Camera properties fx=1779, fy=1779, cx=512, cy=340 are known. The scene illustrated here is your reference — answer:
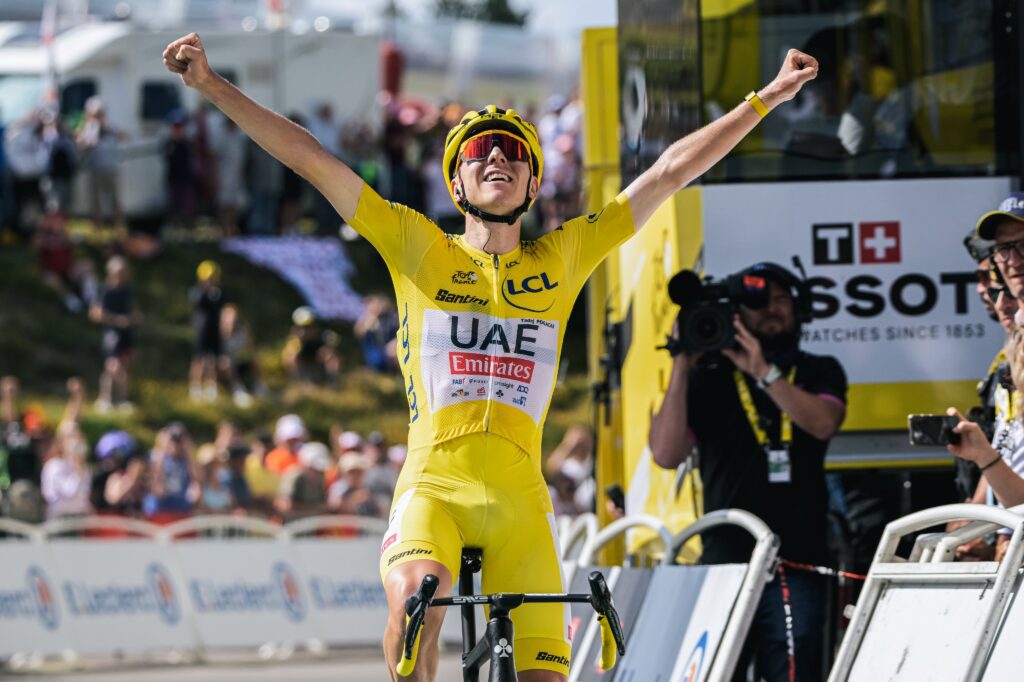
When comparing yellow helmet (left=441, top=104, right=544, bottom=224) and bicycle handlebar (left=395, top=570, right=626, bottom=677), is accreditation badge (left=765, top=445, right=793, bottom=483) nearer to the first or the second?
yellow helmet (left=441, top=104, right=544, bottom=224)

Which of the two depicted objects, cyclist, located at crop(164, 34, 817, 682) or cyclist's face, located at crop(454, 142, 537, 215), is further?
cyclist's face, located at crop(454, 142, 537, 215)

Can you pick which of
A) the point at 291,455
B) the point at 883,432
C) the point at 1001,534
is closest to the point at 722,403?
the point at 883,432

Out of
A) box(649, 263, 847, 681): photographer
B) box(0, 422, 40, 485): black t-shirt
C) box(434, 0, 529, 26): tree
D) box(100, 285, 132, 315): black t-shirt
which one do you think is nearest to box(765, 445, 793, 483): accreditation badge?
box(649, 263, 847, 681): photographer

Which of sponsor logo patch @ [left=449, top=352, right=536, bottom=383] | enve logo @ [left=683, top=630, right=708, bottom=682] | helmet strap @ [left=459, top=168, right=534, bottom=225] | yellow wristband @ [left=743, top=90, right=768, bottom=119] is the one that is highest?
yellow wristband @ [left=743, top=90, right=768, bottom=119]

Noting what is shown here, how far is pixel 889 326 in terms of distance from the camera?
7.71m

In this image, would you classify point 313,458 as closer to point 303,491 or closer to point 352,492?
point 303,491

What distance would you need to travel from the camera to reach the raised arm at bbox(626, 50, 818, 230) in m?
5.90

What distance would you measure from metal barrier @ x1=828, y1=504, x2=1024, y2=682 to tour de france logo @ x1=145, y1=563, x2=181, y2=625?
35.2 ft

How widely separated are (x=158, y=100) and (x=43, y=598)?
1315 cm

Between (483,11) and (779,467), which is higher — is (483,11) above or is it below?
above

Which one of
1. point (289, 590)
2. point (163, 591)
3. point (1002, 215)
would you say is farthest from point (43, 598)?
point (1002, 215)

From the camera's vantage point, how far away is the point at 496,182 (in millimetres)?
5594

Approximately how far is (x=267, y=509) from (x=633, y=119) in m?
9.61

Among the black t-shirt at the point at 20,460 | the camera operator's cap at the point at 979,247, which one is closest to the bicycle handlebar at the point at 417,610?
the camera operator's cap at the point at 979,247
